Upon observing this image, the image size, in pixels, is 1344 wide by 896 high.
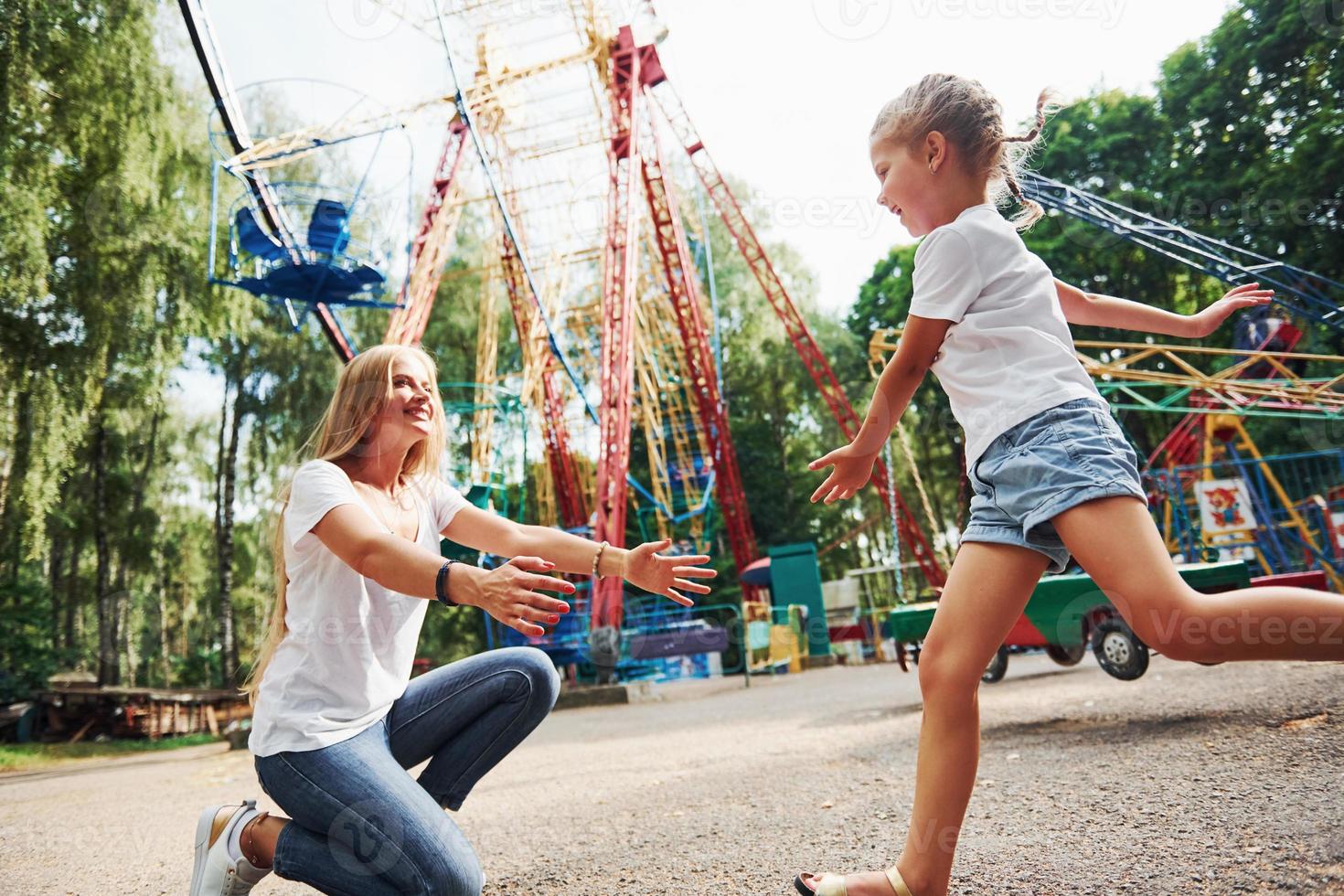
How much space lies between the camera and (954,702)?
1.61m

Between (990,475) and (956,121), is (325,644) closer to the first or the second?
(990,475)

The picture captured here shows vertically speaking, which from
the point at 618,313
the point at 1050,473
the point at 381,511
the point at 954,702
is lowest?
the point at 954,702

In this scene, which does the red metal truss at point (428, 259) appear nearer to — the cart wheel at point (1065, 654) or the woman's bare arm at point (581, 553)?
the cart wheel at point (1065, 654)

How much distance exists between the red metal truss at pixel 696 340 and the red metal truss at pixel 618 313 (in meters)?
0.73

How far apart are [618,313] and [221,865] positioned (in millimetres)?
12869

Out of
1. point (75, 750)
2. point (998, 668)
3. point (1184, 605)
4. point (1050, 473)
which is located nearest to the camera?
point (1184, 605)

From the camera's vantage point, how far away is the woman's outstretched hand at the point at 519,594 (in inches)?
58.6

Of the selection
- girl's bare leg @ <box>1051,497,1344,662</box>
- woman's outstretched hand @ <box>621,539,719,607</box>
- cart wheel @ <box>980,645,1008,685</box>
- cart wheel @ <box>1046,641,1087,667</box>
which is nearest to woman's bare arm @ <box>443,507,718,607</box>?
woman's outstretched hand @ <box>621,539,719,607</box>

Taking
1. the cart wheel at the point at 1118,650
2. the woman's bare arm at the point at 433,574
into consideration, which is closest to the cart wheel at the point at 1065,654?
the cart wheel at the point at 1118,650

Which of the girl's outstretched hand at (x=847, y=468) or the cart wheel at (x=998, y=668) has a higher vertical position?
the girl's outstretched hand at (x=847, y=468)

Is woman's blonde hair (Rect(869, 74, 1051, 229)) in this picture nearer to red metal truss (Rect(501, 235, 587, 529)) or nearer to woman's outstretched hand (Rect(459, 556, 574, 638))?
woman's outstretched hand (Rect(459, 556, 574, 638))

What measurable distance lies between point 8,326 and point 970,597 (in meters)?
14.7

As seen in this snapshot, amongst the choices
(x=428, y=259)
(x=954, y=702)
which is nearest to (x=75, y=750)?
(x=428, y=259)

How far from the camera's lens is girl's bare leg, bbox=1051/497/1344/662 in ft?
4.62
